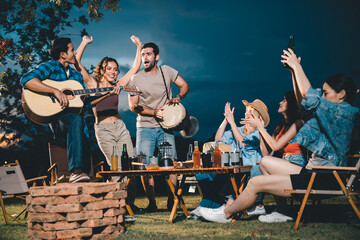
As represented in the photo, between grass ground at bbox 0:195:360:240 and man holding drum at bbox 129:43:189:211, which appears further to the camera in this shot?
man holding drum at bbox 129:43:189:211

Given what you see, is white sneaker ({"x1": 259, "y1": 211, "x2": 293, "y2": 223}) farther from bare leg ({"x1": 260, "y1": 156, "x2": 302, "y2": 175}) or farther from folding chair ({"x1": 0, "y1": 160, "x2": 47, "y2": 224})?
folding chair ({"x1": 0, "y1": 160, "x2": 47, "y2": 224})

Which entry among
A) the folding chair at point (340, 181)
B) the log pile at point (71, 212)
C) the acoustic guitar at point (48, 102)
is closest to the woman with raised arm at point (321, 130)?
the folding chair at point (340, 181)

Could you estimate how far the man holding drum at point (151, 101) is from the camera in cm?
514

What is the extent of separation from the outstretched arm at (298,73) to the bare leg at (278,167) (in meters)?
0.74

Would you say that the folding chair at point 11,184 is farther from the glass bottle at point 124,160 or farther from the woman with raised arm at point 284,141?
the woman with raised arm at point 284,141

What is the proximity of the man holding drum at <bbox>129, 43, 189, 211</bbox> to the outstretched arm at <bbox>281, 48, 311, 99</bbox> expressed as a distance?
212 cm

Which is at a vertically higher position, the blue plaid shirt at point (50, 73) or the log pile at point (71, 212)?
the blue plaid shirt at point (50, 73)

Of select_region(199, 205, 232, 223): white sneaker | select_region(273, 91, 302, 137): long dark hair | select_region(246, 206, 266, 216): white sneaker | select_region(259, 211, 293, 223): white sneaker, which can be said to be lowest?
select_region(246, 206, 266, 216): white sneaker

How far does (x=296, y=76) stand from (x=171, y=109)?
2.22m

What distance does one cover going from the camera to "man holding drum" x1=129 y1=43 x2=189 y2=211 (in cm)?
514

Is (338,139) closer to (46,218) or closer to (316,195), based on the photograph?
(316,195)

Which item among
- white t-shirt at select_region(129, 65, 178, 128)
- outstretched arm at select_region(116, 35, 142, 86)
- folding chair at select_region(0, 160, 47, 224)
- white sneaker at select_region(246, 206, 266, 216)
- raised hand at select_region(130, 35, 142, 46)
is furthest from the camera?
raised hand at select_region(130, 35, 142, 46)

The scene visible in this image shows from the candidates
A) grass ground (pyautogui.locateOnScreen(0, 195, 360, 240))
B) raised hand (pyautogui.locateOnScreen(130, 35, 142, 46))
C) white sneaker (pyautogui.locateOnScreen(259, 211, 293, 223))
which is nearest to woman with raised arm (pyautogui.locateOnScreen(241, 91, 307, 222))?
white sneaker (pyautogui.locateOnScreen(259, 211, 293, 223))

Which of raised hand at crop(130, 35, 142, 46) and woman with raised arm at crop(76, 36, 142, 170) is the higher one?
raised hand at crop(130, 35, 142, 46)
